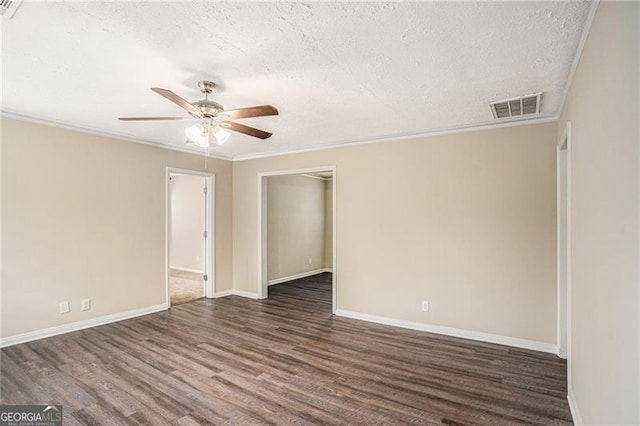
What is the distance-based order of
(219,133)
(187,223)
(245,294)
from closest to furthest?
(219,133), (245,294), (187,223)

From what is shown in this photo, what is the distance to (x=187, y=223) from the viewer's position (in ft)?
26.5

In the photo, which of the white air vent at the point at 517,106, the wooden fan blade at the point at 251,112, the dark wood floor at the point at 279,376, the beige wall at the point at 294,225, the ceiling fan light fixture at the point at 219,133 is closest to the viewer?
the dark wood floor at the point at 279,376

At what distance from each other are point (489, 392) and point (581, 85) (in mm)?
2334

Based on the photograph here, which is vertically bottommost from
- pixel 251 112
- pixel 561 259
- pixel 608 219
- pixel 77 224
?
pixel 561 259

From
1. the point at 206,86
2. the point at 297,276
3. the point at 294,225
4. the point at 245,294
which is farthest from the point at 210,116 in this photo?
the point at 297,276

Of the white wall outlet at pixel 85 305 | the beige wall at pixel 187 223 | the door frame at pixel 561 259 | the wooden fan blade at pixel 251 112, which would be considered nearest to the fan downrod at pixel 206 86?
the wooden fan blade at pixel 251 112

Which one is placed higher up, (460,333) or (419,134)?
(419,134)

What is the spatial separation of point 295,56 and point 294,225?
536 centimetres

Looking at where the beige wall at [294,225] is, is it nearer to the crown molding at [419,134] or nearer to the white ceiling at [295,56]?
the crown molding at [419,134]

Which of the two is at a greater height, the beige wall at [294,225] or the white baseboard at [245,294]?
the beige wall at [294,225]

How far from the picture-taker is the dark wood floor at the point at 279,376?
2.31 metres

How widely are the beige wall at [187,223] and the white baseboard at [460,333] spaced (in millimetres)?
4655

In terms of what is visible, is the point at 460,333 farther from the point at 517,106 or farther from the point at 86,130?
the point at 86,130

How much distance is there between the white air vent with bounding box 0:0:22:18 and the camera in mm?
1658
